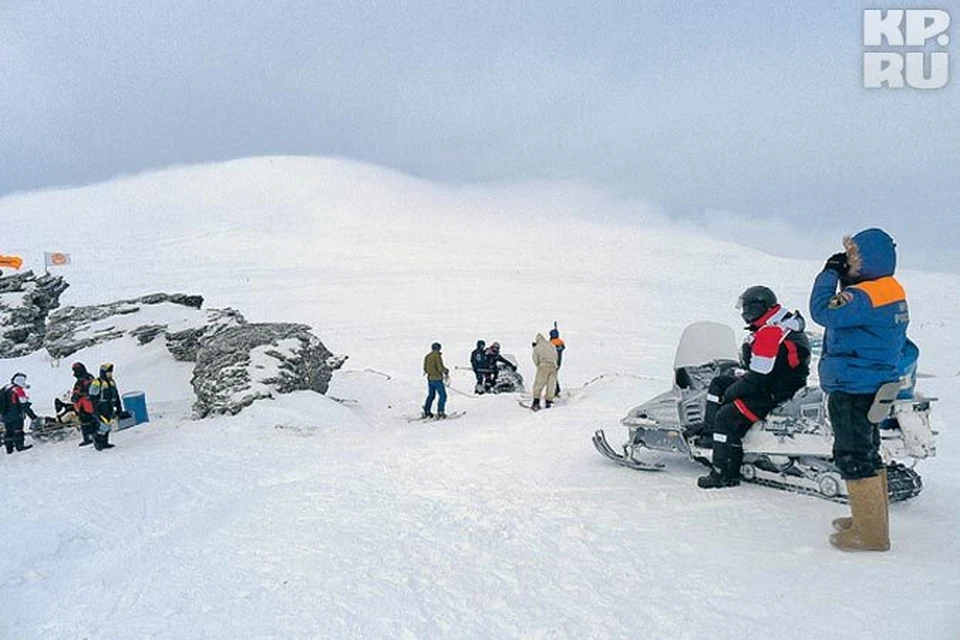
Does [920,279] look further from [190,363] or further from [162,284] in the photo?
[162,284]

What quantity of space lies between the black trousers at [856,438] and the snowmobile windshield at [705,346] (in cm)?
249

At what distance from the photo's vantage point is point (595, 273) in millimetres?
44875

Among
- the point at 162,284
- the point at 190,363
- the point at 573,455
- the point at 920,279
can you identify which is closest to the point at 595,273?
the point at 920,279

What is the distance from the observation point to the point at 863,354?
404cm

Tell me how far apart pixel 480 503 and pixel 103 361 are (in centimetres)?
1585

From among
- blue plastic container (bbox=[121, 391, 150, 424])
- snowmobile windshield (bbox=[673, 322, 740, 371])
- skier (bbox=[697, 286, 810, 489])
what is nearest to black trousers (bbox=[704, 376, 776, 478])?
skier (bbox=[697, 286, 810, 489])

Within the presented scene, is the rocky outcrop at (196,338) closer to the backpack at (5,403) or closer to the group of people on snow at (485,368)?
the backpack at (5,403)

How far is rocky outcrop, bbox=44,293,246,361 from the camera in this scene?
1745 cm

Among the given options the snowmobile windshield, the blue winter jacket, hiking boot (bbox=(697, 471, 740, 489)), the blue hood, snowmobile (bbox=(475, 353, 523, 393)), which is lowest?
snowmobile (bbox=(475, 353, 523, 393))

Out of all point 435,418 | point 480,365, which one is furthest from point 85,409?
point 480,365

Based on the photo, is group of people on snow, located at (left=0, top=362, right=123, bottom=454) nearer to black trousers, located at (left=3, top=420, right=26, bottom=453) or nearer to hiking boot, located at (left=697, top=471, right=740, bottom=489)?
black trousers, located at (left=3, top=420, right=26, bottom=453)

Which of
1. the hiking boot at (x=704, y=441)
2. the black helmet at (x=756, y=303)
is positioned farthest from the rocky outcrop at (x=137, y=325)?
the black helmet at (x=756, y=303)

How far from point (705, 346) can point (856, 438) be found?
2.69 metres

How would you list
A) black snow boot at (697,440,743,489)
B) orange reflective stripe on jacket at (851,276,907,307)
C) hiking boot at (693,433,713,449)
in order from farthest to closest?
1. hiking boot at (693,433,713,449)
2. black snow boot at (697,440,743,489)
3. orange reflective stripe on jacket at (851,276,907,307)
